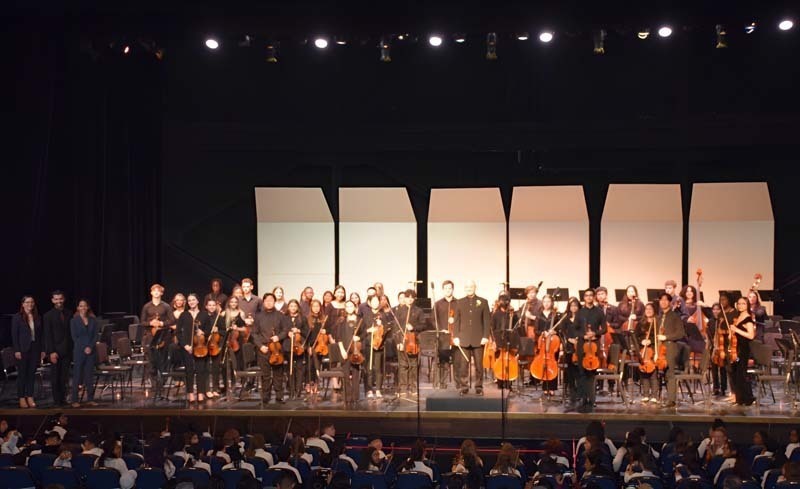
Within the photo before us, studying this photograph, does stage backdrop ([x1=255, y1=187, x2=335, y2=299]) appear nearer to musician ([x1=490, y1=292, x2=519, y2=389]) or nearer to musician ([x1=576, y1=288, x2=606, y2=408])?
musician ([x1=490, y1=292, x2=519, y2=389])

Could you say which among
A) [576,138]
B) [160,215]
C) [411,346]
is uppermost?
[576,138]

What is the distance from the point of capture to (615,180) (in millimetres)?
19453

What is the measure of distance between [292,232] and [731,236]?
8.95 m

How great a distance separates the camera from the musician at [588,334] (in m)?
13.3

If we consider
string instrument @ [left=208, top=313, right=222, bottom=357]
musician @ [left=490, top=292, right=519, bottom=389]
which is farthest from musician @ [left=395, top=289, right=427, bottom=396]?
string instrument @ [left=208, top=313, right=222, bottom=357]

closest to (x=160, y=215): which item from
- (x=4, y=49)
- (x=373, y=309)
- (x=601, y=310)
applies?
(x=4, y=49)

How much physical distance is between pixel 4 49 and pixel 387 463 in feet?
30.7

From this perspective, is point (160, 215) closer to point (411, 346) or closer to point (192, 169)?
point (192, 169)

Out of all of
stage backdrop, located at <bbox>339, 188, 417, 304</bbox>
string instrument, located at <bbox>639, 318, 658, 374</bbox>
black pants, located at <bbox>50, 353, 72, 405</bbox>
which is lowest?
black pants, located at <bbox>50, 353, 72, 405</bbox>

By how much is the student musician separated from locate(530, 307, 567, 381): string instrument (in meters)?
3.42

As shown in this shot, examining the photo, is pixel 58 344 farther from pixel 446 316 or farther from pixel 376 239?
pixel 376 239

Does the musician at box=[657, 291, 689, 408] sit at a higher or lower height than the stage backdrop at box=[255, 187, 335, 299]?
lower

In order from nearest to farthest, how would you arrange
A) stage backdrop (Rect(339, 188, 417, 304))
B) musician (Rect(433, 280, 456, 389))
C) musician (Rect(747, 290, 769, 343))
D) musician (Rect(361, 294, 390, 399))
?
musician (Rect(361, 294, 390, 399)) → musician (Rect(433, 280, 456, 389)) → musician (Rect(747, 290, 769, 343)) → stage backdrop (Rect(339, 188, 417, 304))

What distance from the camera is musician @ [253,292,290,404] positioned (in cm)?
1380
